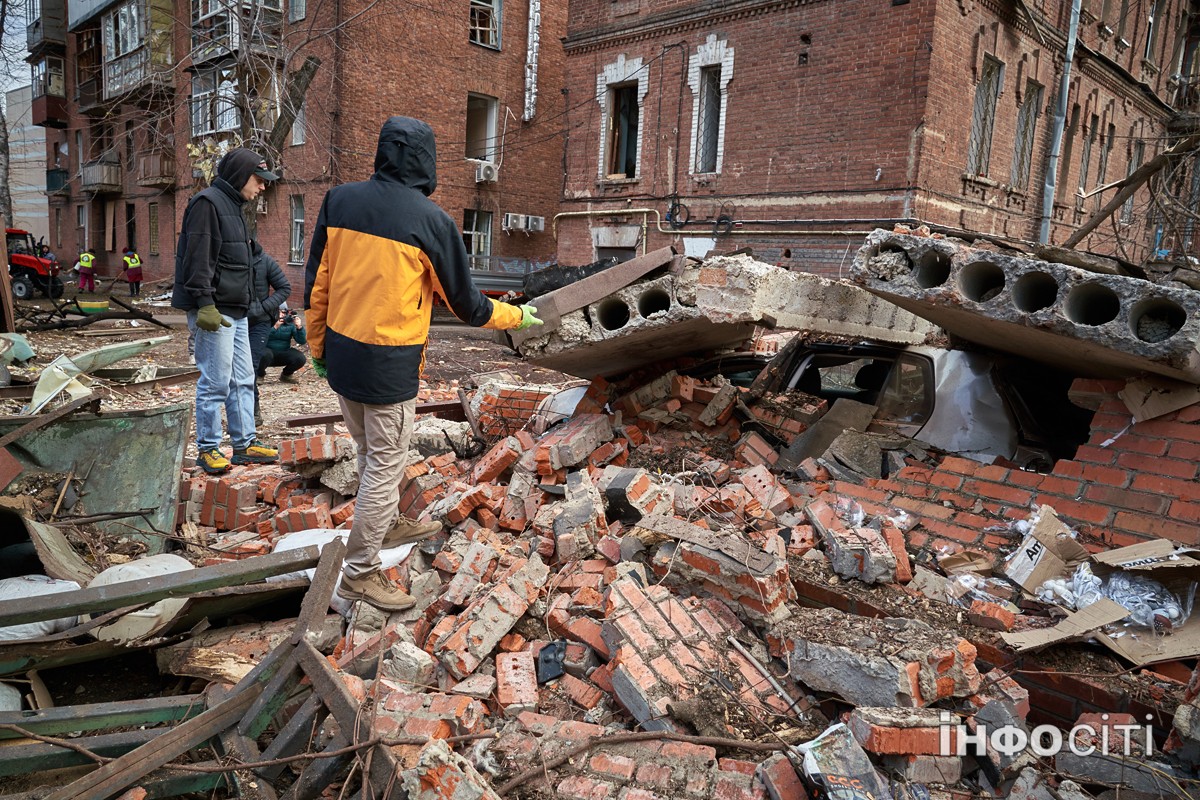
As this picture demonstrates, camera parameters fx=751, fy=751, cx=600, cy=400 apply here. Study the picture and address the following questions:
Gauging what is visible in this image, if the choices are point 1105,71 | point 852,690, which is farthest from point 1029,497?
point 1105,71

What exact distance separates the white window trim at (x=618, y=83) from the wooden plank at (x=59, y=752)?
1522 centimetres

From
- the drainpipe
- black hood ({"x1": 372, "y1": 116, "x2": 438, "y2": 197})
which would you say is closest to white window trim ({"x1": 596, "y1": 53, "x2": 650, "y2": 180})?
the drainpipe

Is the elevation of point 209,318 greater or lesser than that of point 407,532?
greater

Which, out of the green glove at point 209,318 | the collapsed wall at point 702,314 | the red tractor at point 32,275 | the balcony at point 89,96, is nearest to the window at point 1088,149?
the collapsed wall at point 702,314

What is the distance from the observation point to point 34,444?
372cm

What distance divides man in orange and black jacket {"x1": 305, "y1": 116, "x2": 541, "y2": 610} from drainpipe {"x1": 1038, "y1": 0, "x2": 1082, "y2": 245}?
14846 millimetres

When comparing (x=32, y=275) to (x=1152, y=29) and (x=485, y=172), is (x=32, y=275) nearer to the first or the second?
(x=485, y=172)

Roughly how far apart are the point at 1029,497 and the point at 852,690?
5.81ft

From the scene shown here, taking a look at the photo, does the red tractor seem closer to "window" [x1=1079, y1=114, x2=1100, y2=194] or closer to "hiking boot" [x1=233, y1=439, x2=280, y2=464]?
"hiking boot" [x1=233, y1=439, x2=280, y2=464]

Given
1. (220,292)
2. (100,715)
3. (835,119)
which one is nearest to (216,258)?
(220,292)

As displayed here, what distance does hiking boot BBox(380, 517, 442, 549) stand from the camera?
381cm

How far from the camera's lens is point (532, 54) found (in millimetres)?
→ 20484

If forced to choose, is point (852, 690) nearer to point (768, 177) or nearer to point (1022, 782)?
point (1022, 782)

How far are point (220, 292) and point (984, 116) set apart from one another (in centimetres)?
1363
